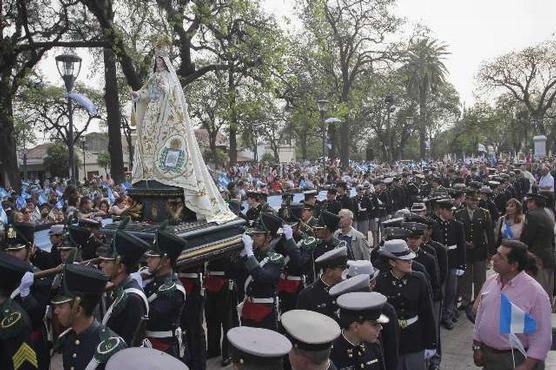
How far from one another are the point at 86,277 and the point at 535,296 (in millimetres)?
3346

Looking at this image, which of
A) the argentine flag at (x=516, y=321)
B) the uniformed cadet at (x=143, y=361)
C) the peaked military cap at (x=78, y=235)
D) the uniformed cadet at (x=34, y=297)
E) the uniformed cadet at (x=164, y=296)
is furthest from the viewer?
the peaked military cap at (x=78, y=235)

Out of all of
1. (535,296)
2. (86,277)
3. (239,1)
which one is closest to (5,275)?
(86,277)

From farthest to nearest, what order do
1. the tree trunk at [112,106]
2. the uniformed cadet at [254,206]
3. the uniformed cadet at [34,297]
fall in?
the tree trunk at [112,106] < the uniformed cadet at [254,206] < the uniformed cadet at [34,297]

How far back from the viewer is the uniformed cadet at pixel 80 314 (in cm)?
341

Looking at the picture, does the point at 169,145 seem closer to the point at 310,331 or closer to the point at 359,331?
the point at 359,331

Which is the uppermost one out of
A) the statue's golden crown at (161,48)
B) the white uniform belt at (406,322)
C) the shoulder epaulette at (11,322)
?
the statue's golden crown at (161,48)

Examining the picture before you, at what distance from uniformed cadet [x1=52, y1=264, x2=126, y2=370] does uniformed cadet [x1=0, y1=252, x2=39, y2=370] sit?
0.84m

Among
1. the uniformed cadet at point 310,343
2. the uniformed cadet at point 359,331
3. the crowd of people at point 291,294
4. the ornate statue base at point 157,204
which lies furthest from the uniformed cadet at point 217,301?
the uniformed cadet at point 310,343

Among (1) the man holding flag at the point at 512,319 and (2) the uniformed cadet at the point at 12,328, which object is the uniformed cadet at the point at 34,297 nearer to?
(2) the uniformed cadet at the point at 12,328

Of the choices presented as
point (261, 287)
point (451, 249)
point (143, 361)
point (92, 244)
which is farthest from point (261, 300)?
point (143, 361)

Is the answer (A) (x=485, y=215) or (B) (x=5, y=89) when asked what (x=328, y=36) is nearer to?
(B) (x=5, y=89)

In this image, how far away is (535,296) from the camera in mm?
4316

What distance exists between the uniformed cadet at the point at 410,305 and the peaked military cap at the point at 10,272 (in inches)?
120

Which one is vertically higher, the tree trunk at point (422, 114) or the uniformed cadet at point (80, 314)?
the tree trunk at point (422, 114)
